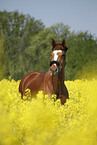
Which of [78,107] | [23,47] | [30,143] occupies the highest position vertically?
[23,47]

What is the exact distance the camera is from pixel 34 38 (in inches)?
1895

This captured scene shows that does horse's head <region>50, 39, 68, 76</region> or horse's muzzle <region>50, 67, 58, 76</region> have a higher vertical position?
horse's head <region>50, 39, 68, 76</region>

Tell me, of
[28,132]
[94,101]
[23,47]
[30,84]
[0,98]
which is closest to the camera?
[28,132]

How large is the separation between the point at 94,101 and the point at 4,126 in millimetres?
1184

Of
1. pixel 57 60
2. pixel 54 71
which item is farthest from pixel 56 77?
pixel 57 60

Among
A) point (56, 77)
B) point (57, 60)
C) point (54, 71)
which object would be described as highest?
point (57, 60)

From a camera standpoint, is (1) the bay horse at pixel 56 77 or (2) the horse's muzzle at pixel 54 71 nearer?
(2) the horse's muzzle at pixel 54 71

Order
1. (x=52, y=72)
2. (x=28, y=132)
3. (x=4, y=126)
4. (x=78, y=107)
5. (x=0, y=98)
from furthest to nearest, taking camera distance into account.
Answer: (x=52, y=72), (x=78, y=107), (x=0, y=98), (x=28, y=132), (x=4, y=126)

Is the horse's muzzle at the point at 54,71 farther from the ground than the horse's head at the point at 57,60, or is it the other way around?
the horse's head at the point at 57,60

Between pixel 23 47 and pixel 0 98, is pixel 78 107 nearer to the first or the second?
pixel 0 98

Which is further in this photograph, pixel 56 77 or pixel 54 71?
pixel 56 77

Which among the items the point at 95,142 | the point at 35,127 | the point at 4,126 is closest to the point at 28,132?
the point at 35,127

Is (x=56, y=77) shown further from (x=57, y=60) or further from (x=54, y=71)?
(x=57, y=60)

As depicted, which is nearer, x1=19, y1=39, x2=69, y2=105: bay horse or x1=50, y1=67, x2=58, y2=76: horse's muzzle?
x1=50, y1=67, x2=58, y2=76: horse's muzzle
